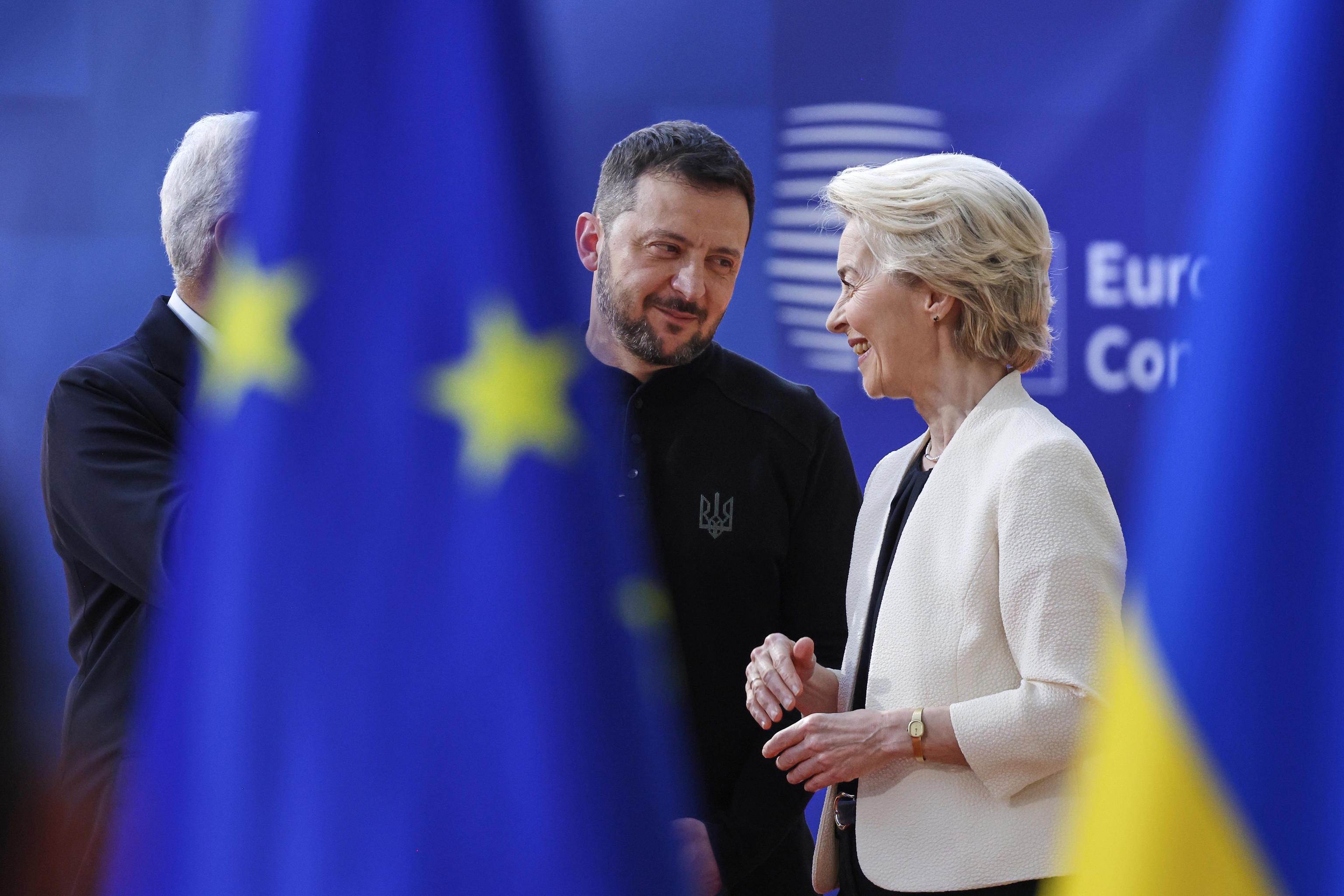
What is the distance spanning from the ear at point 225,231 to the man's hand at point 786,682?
0.73 metres

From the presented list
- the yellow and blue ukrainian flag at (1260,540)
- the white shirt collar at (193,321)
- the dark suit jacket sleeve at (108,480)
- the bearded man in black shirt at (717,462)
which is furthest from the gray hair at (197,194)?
the yellow and blue ukrainian flag at (1260,540)

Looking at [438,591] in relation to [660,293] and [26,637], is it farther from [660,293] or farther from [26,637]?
[26,637]

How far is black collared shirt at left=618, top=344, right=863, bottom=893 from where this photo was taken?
174 cm

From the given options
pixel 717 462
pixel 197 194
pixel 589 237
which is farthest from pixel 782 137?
pixel 197 194

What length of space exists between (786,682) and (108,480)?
0.78 meters

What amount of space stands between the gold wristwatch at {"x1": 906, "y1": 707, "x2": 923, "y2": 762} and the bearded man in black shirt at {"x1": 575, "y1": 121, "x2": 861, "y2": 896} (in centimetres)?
41

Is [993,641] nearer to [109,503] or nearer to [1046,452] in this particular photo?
[1046,452]

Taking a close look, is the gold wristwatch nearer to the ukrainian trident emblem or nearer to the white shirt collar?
the ukrainian trident emblem

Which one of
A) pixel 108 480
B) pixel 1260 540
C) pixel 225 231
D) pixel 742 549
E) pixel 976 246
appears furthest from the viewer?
pixel 742 549

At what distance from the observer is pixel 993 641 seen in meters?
1.34

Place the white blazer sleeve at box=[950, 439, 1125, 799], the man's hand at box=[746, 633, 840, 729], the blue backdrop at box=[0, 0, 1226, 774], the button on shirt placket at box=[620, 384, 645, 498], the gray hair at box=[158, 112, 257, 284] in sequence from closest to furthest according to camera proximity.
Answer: the white blazer sleeve at box=[950, 439, 1125, 799] < the man's hand at box=[746, 633, 840, 729] < the gray hair at box=[158, 112, 257, 284] < the button on shirt placket at box=[620, 384, 645, 498] < the blue backdrop at box=[0, 0, 1226, 774]

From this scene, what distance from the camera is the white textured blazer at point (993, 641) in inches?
49.6

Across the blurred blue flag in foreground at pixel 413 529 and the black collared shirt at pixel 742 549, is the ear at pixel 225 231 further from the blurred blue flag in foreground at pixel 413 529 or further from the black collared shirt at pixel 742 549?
the black collared shirt at pixel 742 549

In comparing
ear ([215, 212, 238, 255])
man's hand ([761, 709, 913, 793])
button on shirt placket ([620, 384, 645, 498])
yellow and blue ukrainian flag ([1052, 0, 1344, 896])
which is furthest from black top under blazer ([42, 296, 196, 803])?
yellow and blue ukrainian flag ([1052, 0, 1344, 896])
